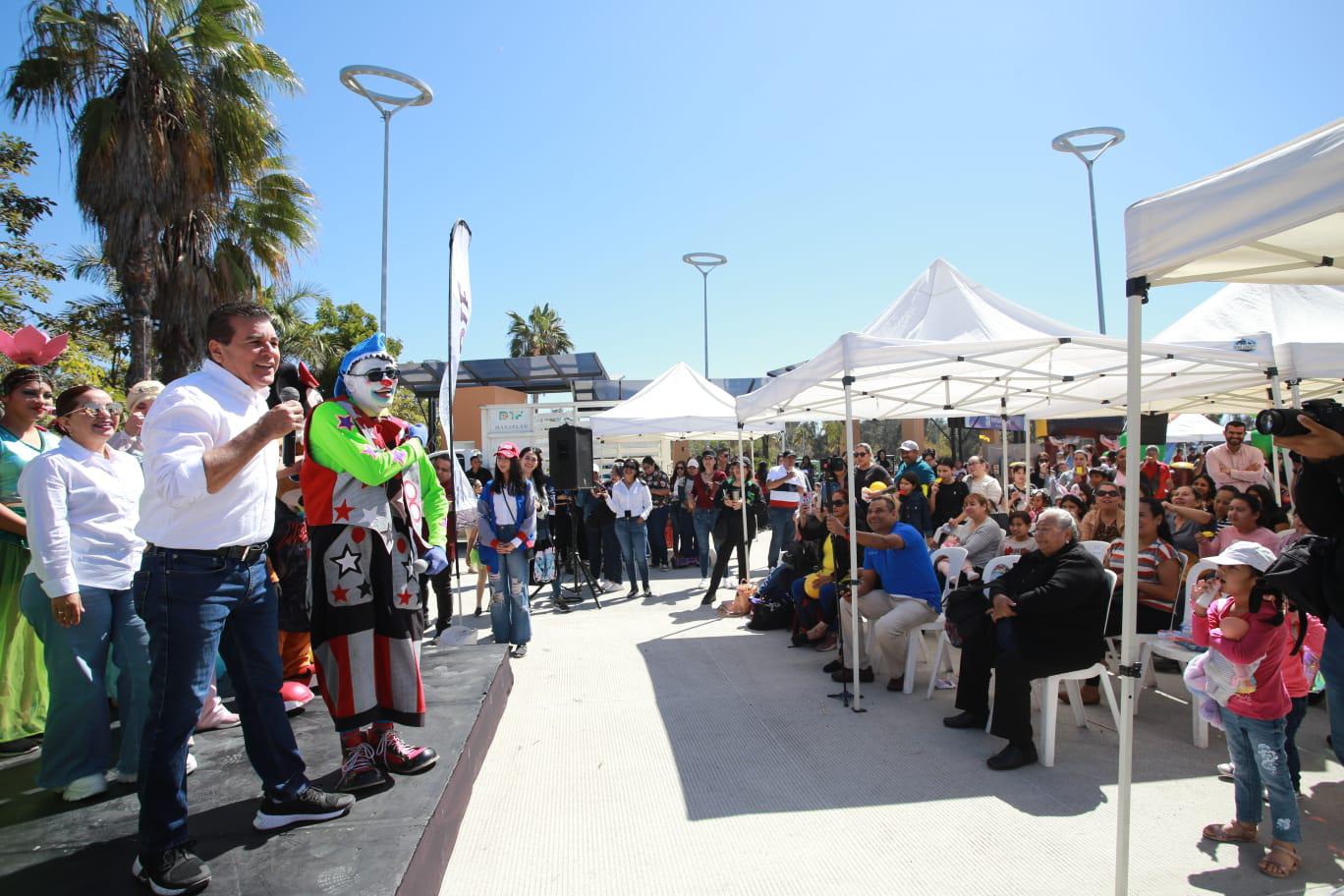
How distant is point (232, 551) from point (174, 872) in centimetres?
91

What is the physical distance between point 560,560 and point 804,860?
25.0 feet

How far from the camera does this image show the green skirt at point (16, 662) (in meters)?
3.51

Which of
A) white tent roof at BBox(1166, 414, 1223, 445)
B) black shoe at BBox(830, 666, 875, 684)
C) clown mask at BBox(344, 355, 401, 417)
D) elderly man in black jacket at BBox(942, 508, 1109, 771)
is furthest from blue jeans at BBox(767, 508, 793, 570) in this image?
white tent roof at BBox(1166, 414, 1223, 445)

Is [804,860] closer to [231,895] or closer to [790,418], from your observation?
[231,895]

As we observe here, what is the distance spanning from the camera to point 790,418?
386 inches

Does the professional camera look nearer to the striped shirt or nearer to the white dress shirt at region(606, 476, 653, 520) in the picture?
the striped shirt

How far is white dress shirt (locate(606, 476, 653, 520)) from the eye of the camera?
367 inches

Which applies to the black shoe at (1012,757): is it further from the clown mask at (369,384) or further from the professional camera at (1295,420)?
the clown mask at (369,384)

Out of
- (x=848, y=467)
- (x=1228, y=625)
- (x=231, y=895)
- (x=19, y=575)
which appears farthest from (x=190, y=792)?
(x=1228, y=625)

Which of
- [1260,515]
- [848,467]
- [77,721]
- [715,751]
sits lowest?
[715,751]

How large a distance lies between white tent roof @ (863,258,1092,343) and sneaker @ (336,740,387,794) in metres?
4.59

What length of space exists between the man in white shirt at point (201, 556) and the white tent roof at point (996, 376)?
12.3ft

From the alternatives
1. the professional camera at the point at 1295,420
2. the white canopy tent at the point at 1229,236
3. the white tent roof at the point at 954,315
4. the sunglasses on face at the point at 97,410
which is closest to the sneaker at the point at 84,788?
the sunglasses on face at the point at 97,410

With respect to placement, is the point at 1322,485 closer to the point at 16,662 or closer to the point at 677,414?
the point at 16,662
